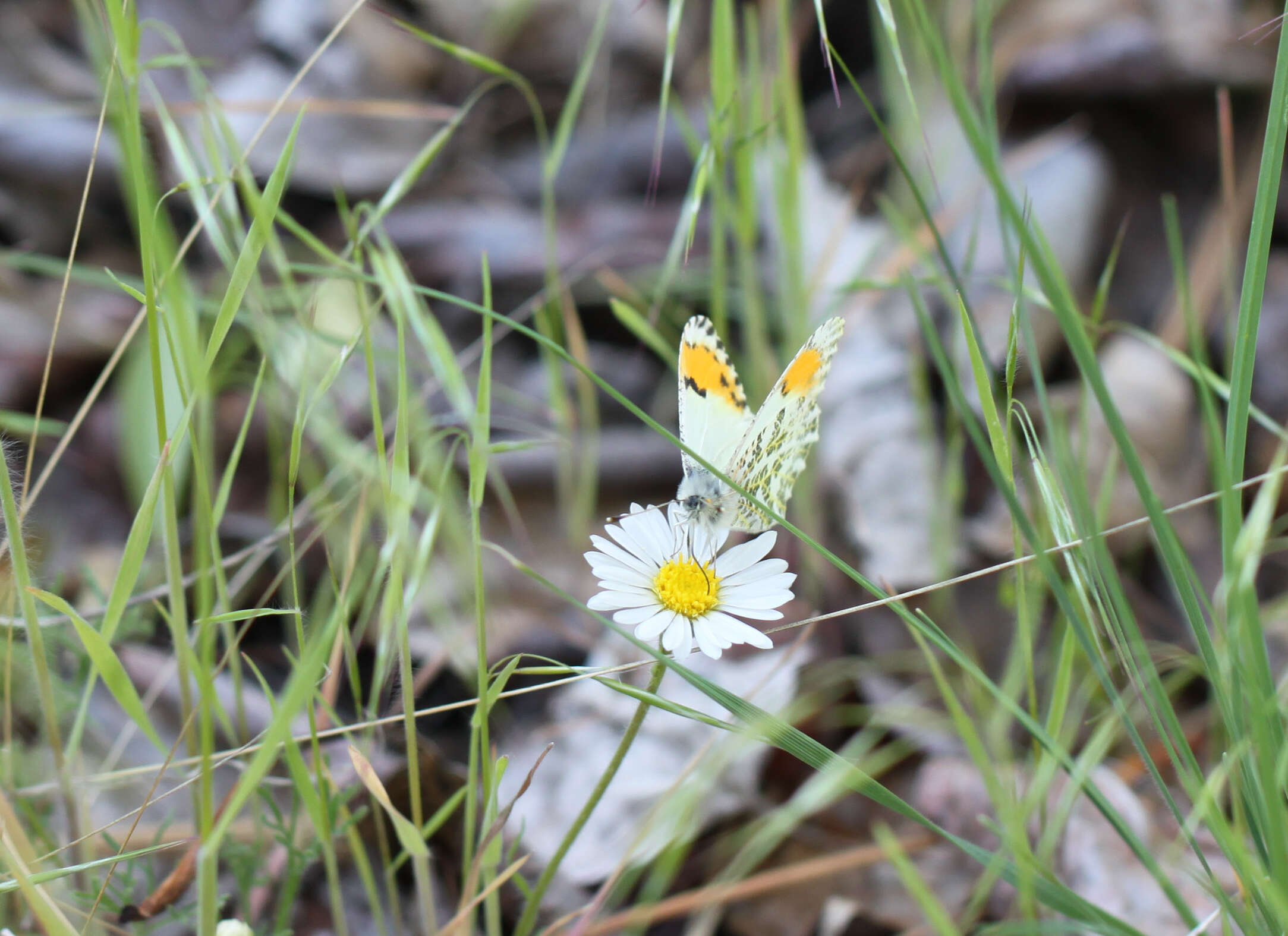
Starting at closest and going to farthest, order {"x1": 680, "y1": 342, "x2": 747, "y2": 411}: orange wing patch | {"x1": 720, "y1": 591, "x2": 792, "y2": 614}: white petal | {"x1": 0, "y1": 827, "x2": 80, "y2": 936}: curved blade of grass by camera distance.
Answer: {"x1": 0, "y1": 827, "x2": 80, "y2": 936}: curved blade of grass, {"x1": 720, "y1": 591, "x2": 792, "y2": 614}: white petal, {"x1": 680, "y1": 342, "x2": 747, "y2": 411}: orange wing patch

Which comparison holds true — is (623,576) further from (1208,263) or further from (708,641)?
(1208,263)

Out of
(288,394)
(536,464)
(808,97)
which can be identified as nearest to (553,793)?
(536,464)

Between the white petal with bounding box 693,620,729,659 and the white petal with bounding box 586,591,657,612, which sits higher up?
the white petal with bounding box 586,591,657,612

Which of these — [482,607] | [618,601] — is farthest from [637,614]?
[482,607]

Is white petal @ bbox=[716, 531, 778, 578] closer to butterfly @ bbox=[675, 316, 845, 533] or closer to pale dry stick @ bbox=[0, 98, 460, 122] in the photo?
butterfly @ bbox=[675, 316, 845, 533]

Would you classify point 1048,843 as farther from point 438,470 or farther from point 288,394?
point 288,394

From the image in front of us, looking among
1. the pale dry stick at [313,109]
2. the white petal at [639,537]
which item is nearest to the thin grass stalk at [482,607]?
the white petal at [639,537]

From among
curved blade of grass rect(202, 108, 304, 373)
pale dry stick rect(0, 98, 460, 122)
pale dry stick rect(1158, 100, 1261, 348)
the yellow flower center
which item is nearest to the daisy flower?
the yellow flower center
